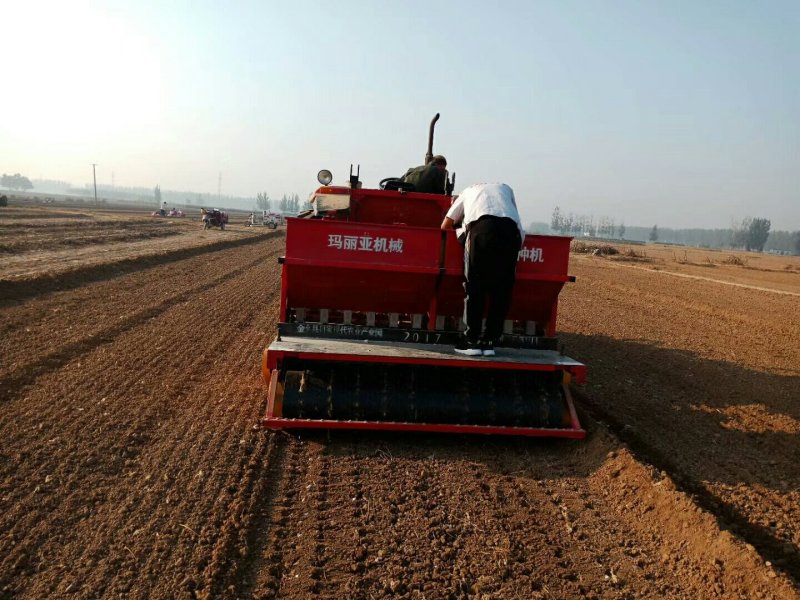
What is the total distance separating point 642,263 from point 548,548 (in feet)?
118

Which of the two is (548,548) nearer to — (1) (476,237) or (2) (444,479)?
(2) (444,479)

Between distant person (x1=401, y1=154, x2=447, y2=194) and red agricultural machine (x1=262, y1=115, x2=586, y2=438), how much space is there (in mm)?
1827

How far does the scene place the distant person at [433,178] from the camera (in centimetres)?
693

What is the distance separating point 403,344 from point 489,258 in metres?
1.13

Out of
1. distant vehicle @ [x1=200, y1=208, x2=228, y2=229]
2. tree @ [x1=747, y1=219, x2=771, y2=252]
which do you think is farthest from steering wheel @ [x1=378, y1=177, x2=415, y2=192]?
tree @ [x1=747, y1=219, x2=771, y2=252]

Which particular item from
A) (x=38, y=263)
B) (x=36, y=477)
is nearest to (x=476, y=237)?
(x=36, y=477)

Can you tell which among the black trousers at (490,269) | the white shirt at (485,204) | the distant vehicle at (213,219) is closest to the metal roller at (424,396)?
the black trousers at (490,269)

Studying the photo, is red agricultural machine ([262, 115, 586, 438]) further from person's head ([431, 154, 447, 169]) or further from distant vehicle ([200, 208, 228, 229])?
distant vehicle ([200, 208, 228, 229])

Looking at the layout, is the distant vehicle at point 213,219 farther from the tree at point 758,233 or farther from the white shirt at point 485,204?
the tree at point 758,233

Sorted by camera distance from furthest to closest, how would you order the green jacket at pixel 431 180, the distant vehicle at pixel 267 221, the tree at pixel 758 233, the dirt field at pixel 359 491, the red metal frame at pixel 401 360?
1. the tree at pixel 758 233
2. the distant vehicle at pixel 267 221
3. the green jacket at pixel 431 180
4. the red metal frame at pixel 401 360
5. the dirt field at pixel 359 491

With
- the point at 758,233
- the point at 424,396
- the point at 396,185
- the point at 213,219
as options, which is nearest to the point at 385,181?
the point at 396,185

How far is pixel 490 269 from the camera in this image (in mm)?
4883

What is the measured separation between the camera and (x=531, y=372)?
510 centimetres

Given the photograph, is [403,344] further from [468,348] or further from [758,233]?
[758,233]
